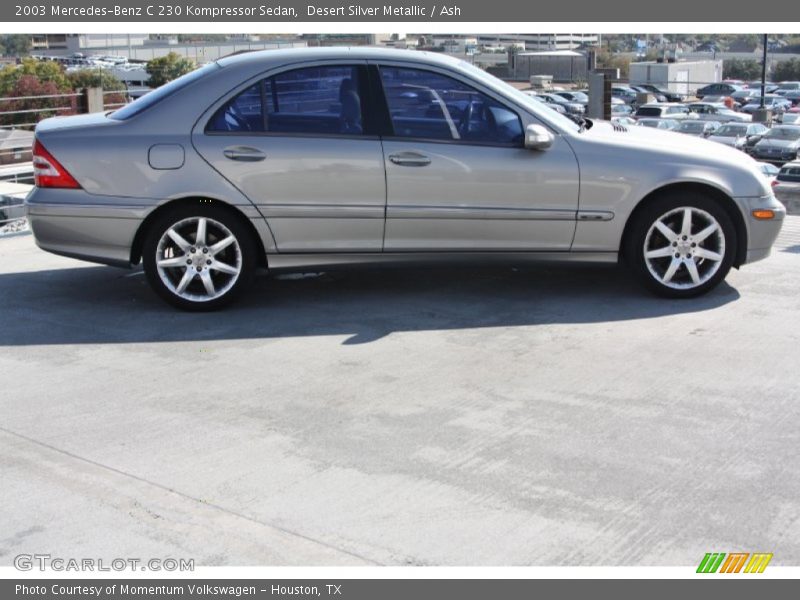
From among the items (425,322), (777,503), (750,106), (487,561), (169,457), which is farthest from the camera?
(750,106)

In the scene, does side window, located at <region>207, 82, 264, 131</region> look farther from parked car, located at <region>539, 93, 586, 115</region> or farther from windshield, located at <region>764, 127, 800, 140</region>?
windshield, located at <region>764, 127, 800, 140</region>

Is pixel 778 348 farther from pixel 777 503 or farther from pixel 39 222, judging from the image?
pixel 39 222

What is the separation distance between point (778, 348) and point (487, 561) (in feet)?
9.46

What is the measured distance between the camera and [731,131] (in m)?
45.0

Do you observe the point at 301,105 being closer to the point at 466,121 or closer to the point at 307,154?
the point at 307,154

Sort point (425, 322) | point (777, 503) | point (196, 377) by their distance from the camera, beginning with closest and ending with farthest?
point (777, 503) → point (196, 377) → point (425, 322)

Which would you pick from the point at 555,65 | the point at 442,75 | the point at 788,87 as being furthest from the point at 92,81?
the point at 442,75

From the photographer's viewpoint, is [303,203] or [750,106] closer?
[303,203]

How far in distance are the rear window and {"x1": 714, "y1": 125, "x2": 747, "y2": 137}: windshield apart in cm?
4079

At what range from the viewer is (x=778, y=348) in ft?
18.6

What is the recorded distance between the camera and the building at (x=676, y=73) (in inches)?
3029

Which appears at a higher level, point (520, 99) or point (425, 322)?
point (520, 99)

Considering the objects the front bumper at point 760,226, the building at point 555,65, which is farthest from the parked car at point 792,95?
the front bumper at point 760,226

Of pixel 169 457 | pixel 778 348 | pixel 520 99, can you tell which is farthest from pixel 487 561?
pixel 520 99
